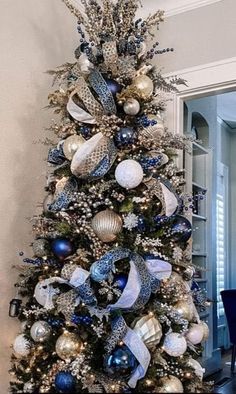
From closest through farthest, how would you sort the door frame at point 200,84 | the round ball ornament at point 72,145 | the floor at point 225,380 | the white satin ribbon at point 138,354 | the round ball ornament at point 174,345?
the white satin ribbon at point 138,354 → the round ball ornament at point 174,345 → the round ball ornament at point 72,145 → the door frame at point 200,84 → the floor at point 225,380

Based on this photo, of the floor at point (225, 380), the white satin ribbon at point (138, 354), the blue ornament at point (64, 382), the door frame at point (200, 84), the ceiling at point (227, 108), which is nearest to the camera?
the blue ornament at point (64, 382)

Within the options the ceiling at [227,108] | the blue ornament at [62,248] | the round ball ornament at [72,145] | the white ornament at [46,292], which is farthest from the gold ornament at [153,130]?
the ceiling at [227,108]

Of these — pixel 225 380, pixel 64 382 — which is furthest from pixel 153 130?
pixel 225 380

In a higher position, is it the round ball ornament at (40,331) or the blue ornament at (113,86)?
the blue ornament at (113,86)

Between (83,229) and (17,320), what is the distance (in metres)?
0.76

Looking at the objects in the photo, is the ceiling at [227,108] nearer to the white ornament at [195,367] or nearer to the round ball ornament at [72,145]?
the round ball ornament at [72,145]

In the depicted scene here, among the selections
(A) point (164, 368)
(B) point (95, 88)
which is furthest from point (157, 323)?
(B) point (95, 88)

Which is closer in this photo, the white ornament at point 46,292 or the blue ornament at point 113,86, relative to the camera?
the white ornament at point 46,292

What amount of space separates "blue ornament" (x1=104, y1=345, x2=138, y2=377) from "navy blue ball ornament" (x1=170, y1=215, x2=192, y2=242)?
52 centimetres

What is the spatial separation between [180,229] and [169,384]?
0.62 m

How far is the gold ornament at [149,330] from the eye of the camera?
164 centimetres

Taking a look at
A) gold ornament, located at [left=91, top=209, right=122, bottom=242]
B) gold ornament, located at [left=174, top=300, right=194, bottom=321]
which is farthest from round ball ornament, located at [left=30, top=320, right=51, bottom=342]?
gold ornament, located at [left=174, top=300, right=194, bottom=321]

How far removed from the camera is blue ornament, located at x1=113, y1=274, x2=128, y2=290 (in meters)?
1.65

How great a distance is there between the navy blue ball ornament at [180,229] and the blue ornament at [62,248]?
44 centimetres
